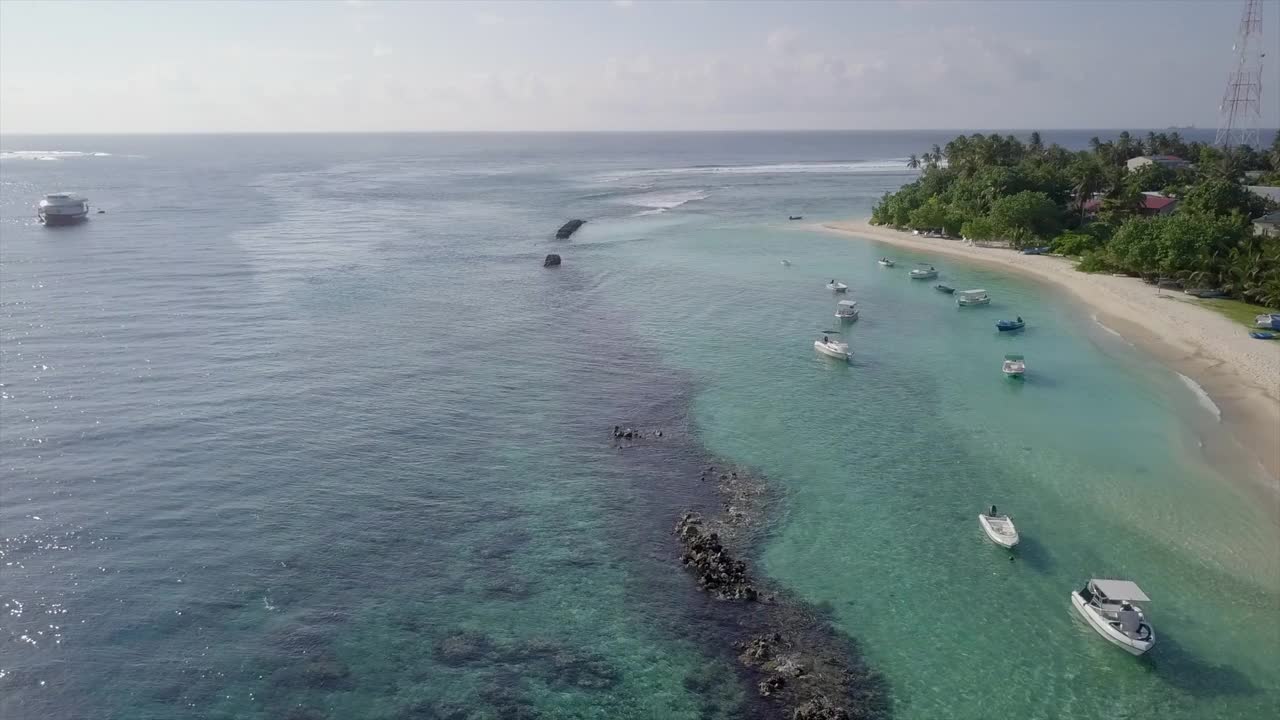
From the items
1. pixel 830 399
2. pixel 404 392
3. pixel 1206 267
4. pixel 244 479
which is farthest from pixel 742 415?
pixel 1206 267

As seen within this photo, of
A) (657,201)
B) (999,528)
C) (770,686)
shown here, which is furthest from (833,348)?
(657,201)

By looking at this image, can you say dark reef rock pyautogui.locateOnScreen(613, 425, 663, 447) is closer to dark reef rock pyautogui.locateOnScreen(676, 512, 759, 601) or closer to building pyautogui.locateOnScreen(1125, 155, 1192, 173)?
dark reef rock pyautogui.locateOnScreen(676, 512, 759, 601)

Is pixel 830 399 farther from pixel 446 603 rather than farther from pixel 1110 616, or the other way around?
pixel 446 603

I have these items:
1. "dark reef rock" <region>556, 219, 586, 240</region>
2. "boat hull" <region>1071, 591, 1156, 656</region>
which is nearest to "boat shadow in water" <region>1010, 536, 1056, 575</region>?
"boat hull" <region>1071, 591, 1156, 656</region>

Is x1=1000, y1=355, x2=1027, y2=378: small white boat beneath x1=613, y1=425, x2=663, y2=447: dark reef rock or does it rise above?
above

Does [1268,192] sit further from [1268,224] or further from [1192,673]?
[1192,673]

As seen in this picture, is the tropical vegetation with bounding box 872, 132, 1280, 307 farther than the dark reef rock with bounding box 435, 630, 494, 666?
Yes

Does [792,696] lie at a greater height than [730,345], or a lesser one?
lesser
